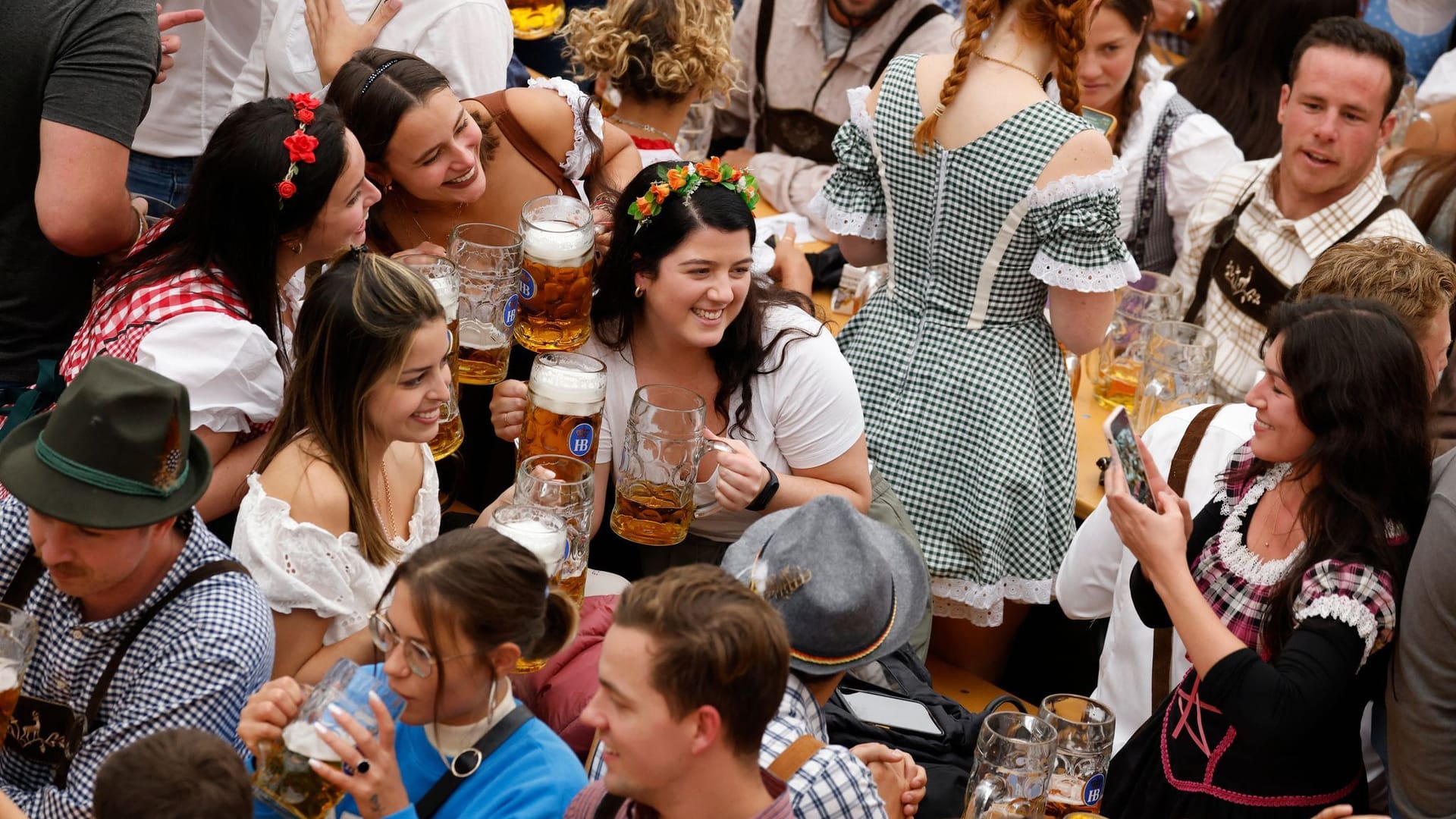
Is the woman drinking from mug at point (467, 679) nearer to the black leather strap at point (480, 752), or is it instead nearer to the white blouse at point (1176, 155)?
the black leather strap at point (480, 752)

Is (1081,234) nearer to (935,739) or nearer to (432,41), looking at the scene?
(935,739)

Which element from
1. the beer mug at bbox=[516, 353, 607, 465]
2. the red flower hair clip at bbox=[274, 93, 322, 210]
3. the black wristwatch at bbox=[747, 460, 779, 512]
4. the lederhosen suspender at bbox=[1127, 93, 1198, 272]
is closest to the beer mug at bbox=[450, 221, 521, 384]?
the beer mug at bbox=[516, 353, 607, 465]

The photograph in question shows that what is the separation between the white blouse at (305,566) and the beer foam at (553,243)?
0.60 metres

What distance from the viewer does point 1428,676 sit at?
1.96 metres

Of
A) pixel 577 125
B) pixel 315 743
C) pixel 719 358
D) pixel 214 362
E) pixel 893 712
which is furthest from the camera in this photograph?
pixel 577 125

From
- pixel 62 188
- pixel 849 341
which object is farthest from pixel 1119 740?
pixel 62 188

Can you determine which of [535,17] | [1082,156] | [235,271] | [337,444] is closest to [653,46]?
[535,17]

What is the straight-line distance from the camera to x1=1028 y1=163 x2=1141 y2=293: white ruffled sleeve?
8.96ft

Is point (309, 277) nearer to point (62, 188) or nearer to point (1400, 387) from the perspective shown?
point (62, 188)

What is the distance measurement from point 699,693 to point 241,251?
1228mm

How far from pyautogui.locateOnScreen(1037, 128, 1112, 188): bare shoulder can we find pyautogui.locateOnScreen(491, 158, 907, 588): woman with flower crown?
562 millimetres

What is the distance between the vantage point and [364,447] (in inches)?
82.6

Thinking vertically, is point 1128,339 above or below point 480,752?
below

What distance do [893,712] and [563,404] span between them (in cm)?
74
